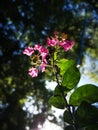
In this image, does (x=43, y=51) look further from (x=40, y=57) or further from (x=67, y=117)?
(x=67, y=117)

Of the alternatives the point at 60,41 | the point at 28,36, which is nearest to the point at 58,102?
the point at 60,41

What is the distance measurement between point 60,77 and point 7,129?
2101 cm

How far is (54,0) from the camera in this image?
1596 centimetres

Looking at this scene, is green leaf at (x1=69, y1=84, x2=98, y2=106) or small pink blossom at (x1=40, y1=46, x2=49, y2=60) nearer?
green leaf at (x1=69, y1=84, x2=98, y2=106)

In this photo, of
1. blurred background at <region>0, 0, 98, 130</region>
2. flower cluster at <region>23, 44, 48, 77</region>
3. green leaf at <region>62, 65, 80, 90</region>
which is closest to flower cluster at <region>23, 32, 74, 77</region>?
flower cluster at <region>23, 44, 48, 77</region>

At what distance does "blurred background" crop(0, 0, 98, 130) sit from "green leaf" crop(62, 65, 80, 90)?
45.0 ft

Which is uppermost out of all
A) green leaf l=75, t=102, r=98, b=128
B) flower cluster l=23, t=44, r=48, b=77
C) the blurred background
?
the blurred background

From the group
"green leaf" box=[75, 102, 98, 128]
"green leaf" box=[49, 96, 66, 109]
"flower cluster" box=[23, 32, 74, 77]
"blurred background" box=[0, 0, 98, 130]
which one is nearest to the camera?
"green leaf" box=[75, 102, 98, 128]

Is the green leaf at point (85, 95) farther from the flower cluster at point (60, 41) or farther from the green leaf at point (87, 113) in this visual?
the flower cluster at point (60, 41)

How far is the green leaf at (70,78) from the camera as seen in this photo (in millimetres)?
1278

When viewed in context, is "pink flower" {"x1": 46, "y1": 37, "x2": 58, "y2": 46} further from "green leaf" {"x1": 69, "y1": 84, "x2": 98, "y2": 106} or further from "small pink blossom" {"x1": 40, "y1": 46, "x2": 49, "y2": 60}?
"green leaf" {"x1": 69, "y1": 84, "x2": 98, "y2": 106}

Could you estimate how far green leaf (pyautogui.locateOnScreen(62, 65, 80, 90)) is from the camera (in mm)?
1278

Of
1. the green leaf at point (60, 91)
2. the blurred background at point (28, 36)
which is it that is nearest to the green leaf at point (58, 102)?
the green leaf at point (60, 91)

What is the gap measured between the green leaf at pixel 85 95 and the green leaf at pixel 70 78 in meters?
0.04
